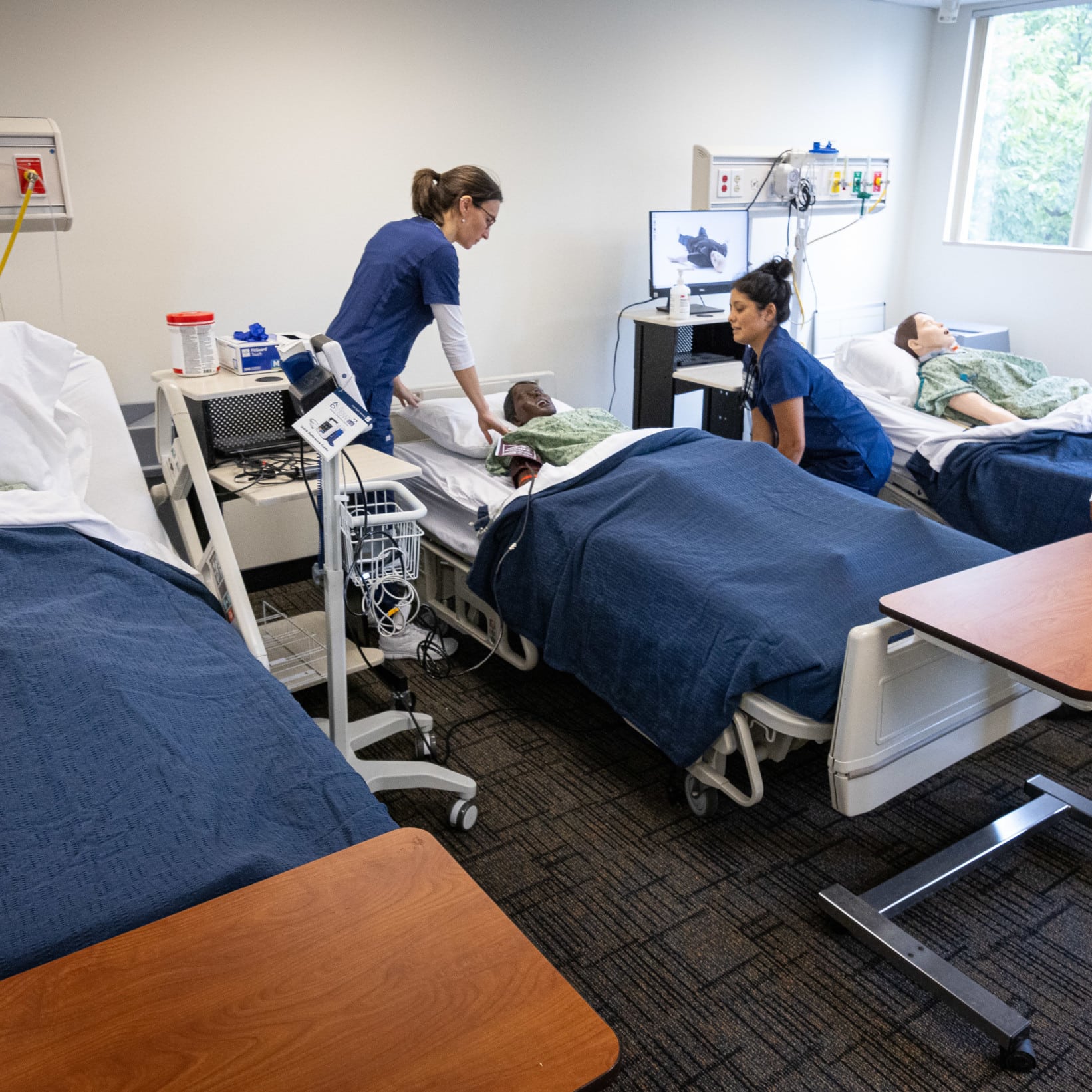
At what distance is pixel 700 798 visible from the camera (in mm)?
2234

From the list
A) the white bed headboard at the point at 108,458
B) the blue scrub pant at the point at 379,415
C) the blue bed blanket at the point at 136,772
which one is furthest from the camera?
the blue scrub pant at the point at 379,415

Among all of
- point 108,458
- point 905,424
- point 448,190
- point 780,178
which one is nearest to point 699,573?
point 448,190

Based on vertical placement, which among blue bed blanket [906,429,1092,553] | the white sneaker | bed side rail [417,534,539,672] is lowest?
the white sneaker

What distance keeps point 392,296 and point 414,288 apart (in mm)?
66

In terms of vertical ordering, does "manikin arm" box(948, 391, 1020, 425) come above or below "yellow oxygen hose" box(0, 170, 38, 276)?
below

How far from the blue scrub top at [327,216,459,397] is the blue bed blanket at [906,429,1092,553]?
1806mm

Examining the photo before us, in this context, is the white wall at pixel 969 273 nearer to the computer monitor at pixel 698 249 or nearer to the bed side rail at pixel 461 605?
the computer monitor at pixel 698 249

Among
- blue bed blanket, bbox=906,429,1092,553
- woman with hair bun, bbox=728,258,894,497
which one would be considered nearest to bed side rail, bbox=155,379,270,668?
woman with hair bun, bbox=728,258,894,497

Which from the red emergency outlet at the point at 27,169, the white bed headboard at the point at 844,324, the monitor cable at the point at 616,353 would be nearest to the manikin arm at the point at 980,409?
the white bed headboard at the point at 844,324

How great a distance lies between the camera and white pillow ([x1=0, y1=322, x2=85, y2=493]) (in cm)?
219

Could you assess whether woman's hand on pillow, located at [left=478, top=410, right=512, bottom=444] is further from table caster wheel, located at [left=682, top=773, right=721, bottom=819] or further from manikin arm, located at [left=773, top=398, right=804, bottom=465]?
table caster wheel, located at [left=682, top=773, right=721, bottom=819]

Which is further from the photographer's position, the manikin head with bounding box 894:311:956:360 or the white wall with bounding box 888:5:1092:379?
the white wall with bounding box 888:5:1092:379

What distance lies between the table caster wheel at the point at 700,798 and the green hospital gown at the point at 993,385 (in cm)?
209

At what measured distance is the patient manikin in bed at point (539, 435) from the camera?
2.86 metres
